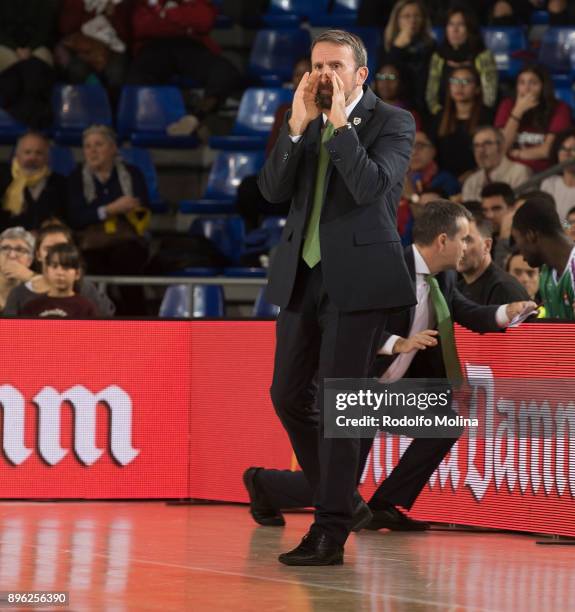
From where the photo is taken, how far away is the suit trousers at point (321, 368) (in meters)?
5.64

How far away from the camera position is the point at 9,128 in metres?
13.4

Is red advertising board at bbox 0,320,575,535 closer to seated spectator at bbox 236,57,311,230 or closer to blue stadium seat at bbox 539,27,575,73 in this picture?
seated spectator at bbox 236,57,311,230

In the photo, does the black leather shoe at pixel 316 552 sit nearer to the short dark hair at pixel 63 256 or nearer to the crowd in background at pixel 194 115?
the crowd in background at pixel 194 115

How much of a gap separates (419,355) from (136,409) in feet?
6.05

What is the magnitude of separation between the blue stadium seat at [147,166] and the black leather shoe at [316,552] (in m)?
7.42

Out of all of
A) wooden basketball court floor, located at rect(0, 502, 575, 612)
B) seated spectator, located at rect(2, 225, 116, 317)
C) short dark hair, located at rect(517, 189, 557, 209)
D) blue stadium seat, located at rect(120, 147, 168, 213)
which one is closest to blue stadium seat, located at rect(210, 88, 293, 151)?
blue stadium seat, located at rect(120, 147, 168, 213)

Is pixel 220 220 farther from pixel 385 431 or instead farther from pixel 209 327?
pixel 385 431

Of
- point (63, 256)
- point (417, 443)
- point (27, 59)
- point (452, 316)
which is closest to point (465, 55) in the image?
point (27, 59)

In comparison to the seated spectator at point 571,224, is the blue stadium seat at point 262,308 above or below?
below

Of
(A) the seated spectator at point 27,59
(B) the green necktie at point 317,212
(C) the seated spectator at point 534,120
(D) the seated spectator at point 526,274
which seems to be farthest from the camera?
(A) the seated spectator at point 27,59

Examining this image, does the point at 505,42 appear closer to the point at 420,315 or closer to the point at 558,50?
the point at 558,50

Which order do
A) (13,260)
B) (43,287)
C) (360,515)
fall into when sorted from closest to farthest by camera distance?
(360,515) → (43,287) → (13,260)

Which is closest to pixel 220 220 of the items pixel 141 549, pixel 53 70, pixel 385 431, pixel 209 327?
pixel 53 70

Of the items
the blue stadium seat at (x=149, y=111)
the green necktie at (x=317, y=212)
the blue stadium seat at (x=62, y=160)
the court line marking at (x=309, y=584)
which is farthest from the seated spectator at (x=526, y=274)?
the blue stadium seat at (x=62, y=160)
